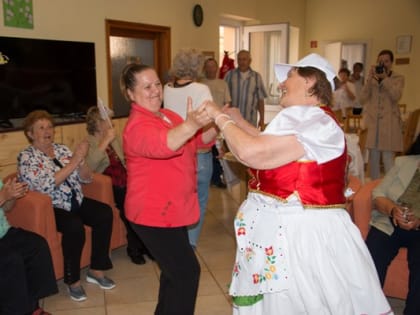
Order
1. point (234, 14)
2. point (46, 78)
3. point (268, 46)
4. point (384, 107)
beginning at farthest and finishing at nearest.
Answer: point (268, 46), point (234, 14), point (384, 107), point (46, 78)

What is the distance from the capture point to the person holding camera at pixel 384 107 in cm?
457

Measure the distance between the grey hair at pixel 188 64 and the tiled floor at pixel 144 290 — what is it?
4.36 ft

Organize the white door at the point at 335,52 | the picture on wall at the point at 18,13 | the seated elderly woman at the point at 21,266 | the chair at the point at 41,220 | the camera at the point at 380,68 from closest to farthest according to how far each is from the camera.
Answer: the seated elderly woman at the point at 21,266 → the chair at the point at 41,220 → the picture on wall at the point at 18,13 → the camera at the point at 380,68 → the white door at the point at 335,52

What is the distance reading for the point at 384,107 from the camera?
4.70 metres

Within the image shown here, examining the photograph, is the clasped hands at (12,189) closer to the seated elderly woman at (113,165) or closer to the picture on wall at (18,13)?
the seated elderly woman at (113,165)

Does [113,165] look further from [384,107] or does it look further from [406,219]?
[384,107]

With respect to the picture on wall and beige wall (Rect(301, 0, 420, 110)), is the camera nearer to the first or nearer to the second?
the picture on wall

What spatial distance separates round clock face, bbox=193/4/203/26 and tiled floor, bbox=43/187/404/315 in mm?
3388

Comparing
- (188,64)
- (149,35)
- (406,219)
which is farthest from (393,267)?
(149,35)

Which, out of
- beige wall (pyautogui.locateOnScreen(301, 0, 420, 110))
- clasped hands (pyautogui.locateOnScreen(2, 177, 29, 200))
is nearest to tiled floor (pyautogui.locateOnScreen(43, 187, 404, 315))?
clasped hands (pyautogui.locateOnScreen(2, 177, 29, 200))

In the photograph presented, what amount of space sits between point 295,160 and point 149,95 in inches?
30.2

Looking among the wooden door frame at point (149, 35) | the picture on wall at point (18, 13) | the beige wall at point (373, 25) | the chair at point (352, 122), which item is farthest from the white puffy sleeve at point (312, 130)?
the beige wall at point (373, 25)

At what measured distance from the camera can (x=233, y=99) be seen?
218 inches

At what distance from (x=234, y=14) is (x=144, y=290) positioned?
5133 millimetres
